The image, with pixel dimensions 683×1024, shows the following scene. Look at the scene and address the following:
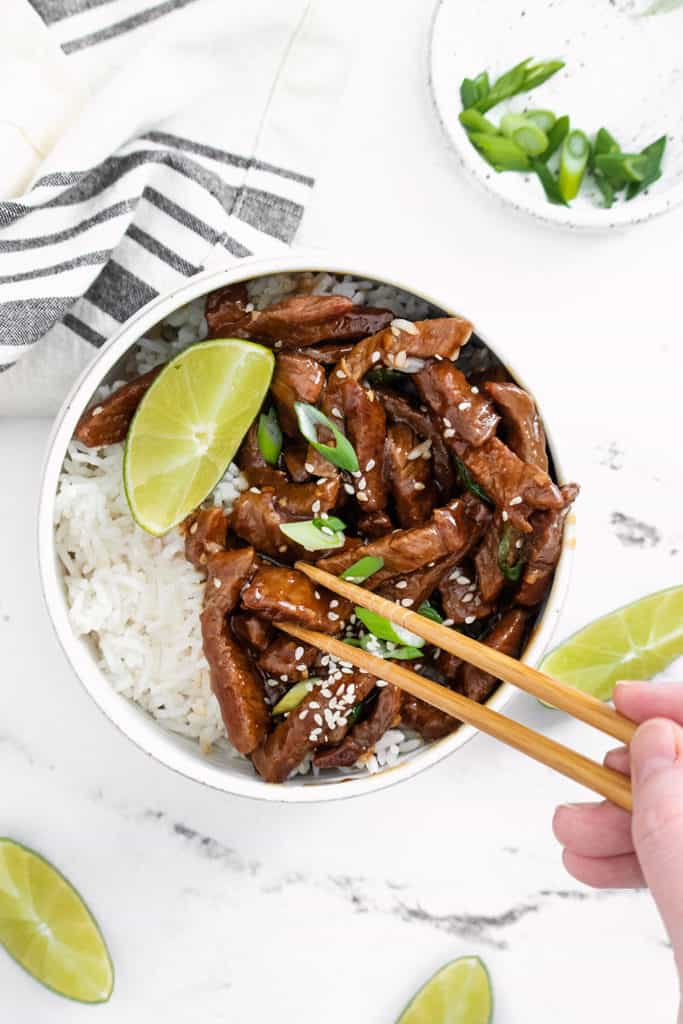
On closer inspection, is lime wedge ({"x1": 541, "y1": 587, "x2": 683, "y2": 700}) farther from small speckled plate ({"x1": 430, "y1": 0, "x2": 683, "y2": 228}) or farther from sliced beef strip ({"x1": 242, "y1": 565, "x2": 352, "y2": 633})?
small speckled plate ({"x1": 430, "y1": 0, "x2": 683, "y2": 228})

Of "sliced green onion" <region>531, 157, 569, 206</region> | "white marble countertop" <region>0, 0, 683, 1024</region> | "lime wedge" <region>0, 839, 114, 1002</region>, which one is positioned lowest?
"lime wedge" <region>0, 839, 114, 1002</region>

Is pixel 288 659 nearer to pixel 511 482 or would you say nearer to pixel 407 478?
pixel 407 478

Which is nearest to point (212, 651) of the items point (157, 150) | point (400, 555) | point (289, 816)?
point (400, 555)

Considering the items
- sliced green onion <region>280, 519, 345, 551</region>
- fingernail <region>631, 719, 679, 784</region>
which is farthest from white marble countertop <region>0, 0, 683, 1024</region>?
fingernail <region>631, 719, 679, 784</region>

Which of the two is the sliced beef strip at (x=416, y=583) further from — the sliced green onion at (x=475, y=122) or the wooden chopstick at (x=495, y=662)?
the sliced green onion at (x=475, y=122)

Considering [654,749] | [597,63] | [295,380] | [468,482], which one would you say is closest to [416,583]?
[468,482]
